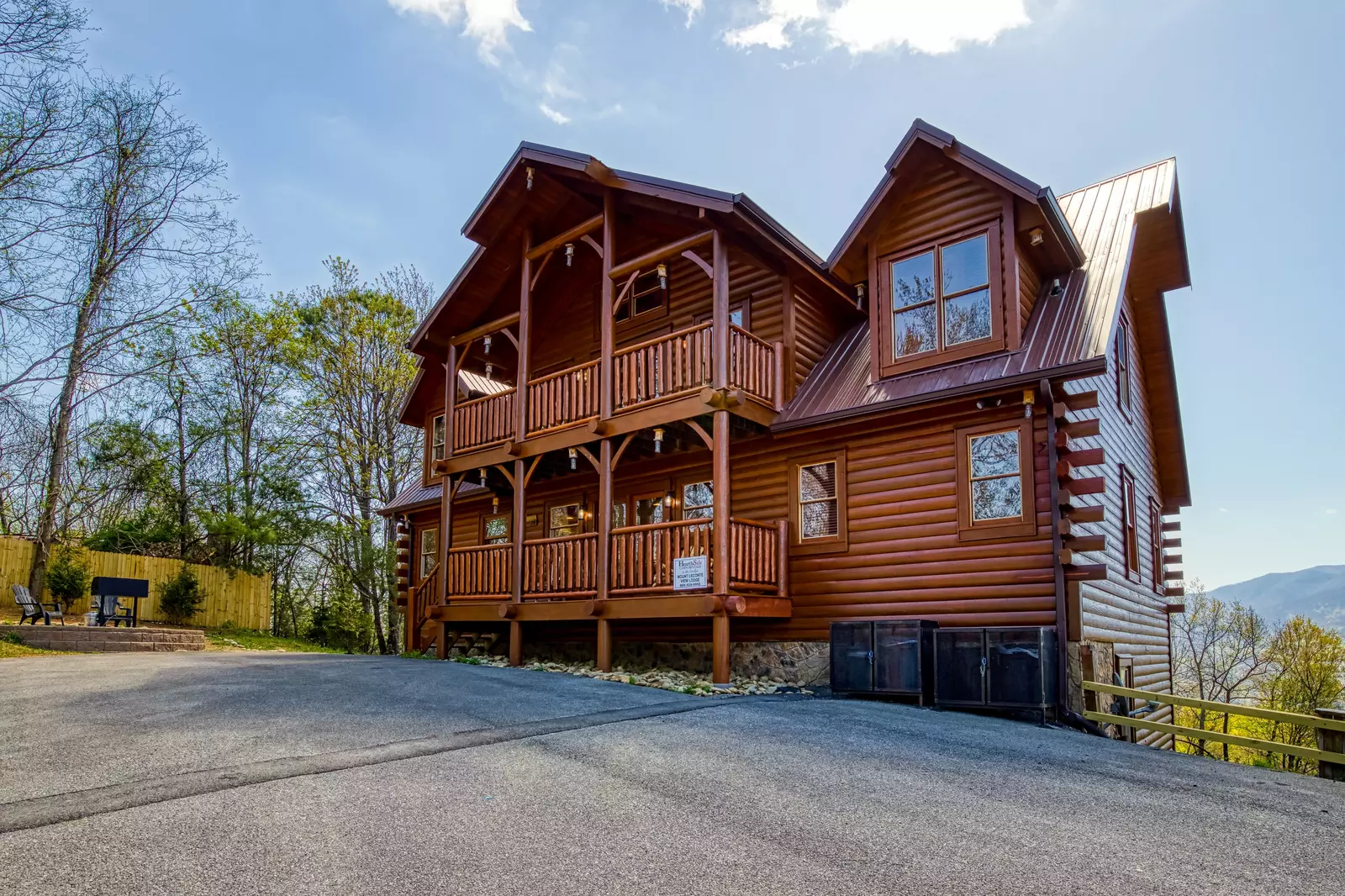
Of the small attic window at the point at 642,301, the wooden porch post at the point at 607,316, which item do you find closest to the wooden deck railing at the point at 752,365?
the wooden porch post at the point at 607,316

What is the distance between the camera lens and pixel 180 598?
78.5 feet

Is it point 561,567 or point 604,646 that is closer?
point 604,646

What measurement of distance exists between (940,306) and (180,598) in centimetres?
2194

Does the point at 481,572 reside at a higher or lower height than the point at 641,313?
lower

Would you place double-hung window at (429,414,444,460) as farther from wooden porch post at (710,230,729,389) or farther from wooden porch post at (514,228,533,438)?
wooden porch post at (710,230,729,389)

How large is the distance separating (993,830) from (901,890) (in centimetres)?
126

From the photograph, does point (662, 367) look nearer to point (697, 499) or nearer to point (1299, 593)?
point (697, 499)

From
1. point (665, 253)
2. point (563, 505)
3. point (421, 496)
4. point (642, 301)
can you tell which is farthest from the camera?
point (421, 496)

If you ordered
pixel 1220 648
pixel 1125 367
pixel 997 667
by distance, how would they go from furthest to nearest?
1. pixel 1220 648
2. pixel 1125 367
3. pixel 997 667

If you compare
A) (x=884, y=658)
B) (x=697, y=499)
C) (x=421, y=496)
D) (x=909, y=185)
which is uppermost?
(x=909, y=185)

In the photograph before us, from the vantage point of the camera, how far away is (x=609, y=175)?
1416cm

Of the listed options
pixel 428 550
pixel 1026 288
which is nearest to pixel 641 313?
pixel 1026 288

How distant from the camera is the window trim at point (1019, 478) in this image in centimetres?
1093

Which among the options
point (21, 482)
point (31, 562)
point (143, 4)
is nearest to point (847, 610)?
point (143, 4)
